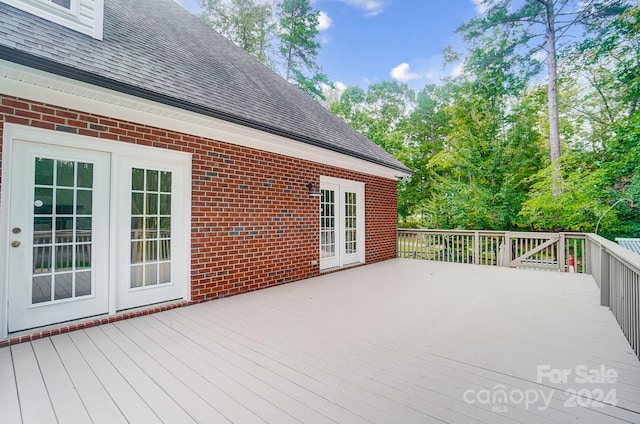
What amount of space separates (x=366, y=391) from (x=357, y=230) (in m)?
5.66

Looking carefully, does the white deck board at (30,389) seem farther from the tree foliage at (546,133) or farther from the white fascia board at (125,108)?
the tree foliage at (546,133)

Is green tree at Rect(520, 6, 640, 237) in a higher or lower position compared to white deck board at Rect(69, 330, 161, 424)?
higher

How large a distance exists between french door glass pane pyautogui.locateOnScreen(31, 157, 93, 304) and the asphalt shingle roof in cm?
108

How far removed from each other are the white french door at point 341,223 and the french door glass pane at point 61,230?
14.0 feet

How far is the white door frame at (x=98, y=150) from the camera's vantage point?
2787mm

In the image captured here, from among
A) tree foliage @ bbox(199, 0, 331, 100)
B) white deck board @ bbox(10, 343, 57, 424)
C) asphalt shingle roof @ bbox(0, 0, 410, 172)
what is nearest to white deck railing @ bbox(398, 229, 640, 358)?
asphalt shingle roof @ bbox(0, 0, 410, 172)

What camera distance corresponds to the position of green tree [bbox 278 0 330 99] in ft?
51.5

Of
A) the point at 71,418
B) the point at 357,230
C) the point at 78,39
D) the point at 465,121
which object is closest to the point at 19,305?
the point at 71,418

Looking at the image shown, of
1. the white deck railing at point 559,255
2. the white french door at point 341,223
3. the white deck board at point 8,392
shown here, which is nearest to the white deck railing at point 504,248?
the white deck railing at point 559,255

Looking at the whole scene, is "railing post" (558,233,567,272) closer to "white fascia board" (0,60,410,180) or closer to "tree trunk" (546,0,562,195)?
"tree trunk" (546,0,562,195)

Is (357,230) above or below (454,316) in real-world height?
above

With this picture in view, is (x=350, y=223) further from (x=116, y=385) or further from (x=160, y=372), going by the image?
(x=116, y=385)

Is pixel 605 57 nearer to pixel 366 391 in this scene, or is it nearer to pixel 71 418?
pixel 366 391

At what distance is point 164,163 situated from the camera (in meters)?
4.00
